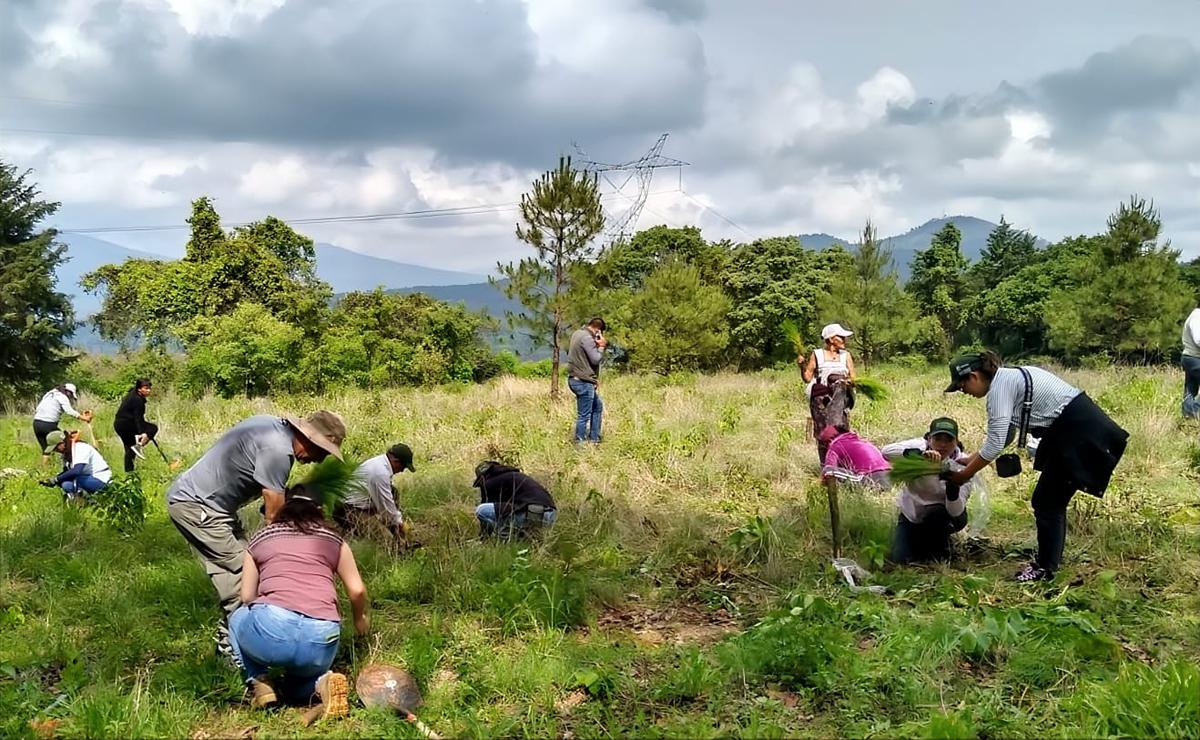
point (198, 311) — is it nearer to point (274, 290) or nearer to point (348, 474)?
point (274, 290)

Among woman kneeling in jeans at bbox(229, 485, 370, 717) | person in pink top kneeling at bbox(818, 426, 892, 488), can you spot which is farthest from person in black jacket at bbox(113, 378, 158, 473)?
person in pink top kneeling at bbox(818, 426, 892, 488)

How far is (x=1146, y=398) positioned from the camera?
31.2 feet

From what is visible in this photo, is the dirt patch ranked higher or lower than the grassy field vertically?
lower

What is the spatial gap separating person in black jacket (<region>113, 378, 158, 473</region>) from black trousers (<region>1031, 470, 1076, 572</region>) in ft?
29.2

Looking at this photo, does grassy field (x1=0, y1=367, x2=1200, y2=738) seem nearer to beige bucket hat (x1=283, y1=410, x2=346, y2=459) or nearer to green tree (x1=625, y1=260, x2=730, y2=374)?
beige bucket hat (x1=283, y1=410, x2=346, y2=459)

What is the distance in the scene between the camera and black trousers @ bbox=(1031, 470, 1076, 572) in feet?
13.8

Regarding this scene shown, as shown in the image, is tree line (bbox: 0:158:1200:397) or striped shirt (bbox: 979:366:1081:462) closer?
striped shirt (bbox: 979:366:1081:462)

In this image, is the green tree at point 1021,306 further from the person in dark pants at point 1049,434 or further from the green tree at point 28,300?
the green tree at point 28,300

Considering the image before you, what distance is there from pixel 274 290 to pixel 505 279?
1470 centimetres

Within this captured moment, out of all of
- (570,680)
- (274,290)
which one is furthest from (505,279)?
(274,290)

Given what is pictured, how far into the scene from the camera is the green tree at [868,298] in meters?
20.8

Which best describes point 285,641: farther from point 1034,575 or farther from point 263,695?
point 1034,575

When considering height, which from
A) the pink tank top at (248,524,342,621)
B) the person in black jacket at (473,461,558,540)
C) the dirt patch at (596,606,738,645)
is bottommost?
the dirt patch at (596,606,738,645)

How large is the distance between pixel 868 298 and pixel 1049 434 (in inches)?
691
